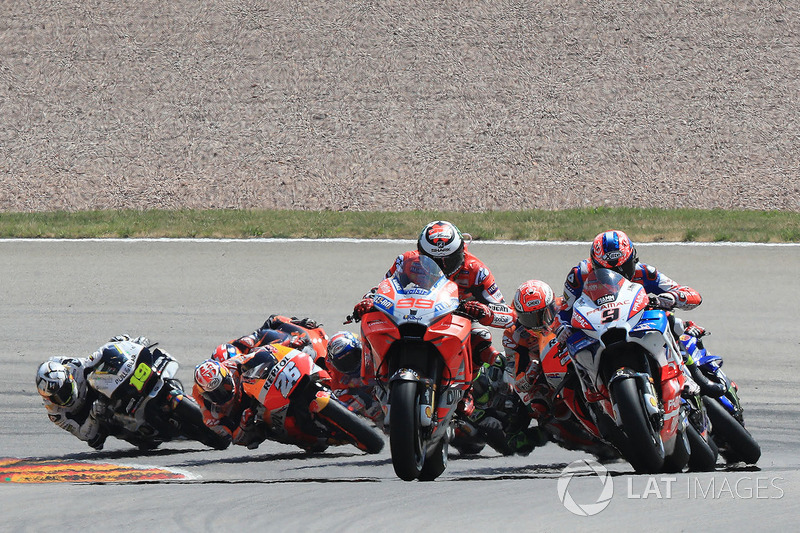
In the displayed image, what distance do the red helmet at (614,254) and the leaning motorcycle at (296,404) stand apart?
5.90 feet

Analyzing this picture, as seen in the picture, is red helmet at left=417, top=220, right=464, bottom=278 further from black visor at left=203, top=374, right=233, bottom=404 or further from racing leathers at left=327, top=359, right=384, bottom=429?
black visor at left=203, top=374, right=233, bottom=404

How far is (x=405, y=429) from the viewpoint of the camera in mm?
5703

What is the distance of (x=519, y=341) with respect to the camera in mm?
7492

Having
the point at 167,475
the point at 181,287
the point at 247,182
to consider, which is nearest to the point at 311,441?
the point at 167,475

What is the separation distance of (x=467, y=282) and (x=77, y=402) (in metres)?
2.78

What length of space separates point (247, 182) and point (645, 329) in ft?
45.9

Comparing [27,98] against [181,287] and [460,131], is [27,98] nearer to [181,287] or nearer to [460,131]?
[460,131]

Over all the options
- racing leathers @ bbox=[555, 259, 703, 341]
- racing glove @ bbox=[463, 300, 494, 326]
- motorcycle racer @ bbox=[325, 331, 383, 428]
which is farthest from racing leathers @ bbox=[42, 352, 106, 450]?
racing leathers @ bbox=[555, 259, 703, 341]

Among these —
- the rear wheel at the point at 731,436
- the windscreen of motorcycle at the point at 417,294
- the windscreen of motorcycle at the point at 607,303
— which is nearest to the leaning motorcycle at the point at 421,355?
the windscreen of motorcycle at the point at 417,294

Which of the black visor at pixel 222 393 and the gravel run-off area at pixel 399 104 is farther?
the gravel run-off area at pixel 399 104

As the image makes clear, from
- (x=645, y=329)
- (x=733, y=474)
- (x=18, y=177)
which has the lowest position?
(x=18, y=177)

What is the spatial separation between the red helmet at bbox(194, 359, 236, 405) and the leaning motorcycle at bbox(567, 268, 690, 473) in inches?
91.0

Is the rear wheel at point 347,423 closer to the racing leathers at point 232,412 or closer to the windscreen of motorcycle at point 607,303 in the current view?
the racing leathers at point 232,412

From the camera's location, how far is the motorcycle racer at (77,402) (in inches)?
294
